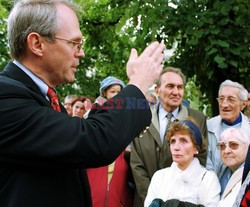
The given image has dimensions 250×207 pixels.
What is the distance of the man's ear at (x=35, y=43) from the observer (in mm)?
1853

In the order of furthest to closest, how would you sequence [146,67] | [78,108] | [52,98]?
[78,108]
[52,98]
[146,67]

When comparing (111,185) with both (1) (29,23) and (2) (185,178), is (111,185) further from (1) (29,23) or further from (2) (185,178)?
(1) (29,23)

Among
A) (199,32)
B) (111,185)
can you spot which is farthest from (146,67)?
(199,32)

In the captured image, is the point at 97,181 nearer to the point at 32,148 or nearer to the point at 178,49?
the point at 32,148

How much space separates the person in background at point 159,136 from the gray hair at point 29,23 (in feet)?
8.01

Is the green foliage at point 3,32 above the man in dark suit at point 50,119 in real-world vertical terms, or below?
above

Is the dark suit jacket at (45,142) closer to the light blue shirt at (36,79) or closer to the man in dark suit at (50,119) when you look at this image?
the man in dark suit at (50,119)

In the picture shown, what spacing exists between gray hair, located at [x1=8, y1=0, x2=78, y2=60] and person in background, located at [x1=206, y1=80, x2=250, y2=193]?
10.0ft

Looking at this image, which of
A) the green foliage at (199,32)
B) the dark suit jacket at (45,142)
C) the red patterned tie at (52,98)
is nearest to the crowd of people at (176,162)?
the green foliage at (199,32)

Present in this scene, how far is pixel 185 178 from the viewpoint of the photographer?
392 cm

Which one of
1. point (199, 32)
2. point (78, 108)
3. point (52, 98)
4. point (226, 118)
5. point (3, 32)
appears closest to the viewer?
point (52, 98)

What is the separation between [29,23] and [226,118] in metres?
3.57

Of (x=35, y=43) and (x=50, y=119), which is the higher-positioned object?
(x=35, y=43)

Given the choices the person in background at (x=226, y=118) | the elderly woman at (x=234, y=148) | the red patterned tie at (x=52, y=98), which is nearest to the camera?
the red patterned tie at (x=52, y=98)
